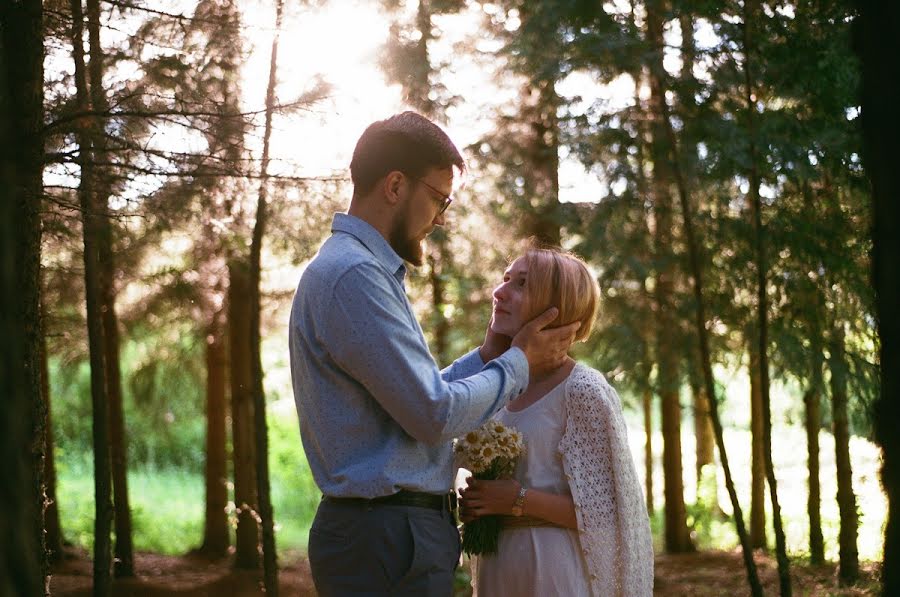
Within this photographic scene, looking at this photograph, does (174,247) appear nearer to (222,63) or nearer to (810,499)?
(222,63)

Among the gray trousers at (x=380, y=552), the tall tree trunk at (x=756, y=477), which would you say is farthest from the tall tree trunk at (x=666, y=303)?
the gray trousers at (x=380, y=552)

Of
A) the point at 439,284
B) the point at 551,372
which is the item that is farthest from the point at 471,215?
the point at 551,372

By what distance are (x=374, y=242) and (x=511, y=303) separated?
75 cm

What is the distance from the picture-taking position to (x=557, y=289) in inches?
124

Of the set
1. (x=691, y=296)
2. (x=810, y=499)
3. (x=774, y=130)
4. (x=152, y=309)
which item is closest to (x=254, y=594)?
(x=152, y=309)

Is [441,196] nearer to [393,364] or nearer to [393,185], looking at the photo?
[393,185]

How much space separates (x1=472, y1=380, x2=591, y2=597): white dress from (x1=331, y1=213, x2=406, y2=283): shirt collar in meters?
0.90

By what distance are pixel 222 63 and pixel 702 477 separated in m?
10.6

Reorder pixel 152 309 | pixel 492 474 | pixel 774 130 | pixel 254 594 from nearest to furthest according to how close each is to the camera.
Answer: pixel 492 474 → pixel 774 130 → pixel 254 594 → pixel 152 309

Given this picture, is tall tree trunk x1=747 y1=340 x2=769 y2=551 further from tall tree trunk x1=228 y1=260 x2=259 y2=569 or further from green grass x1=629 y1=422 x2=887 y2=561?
tall tree trunk x1=228 y1=260 x2=259 y2=569

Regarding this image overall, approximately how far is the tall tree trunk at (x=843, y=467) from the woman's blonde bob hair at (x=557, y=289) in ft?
23.1

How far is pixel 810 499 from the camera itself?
35.6ft

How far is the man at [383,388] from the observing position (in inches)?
93.5

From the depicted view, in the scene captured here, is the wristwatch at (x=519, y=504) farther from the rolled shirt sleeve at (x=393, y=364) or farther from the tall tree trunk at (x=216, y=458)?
the tall tree trunk at (x=216, y=458)
